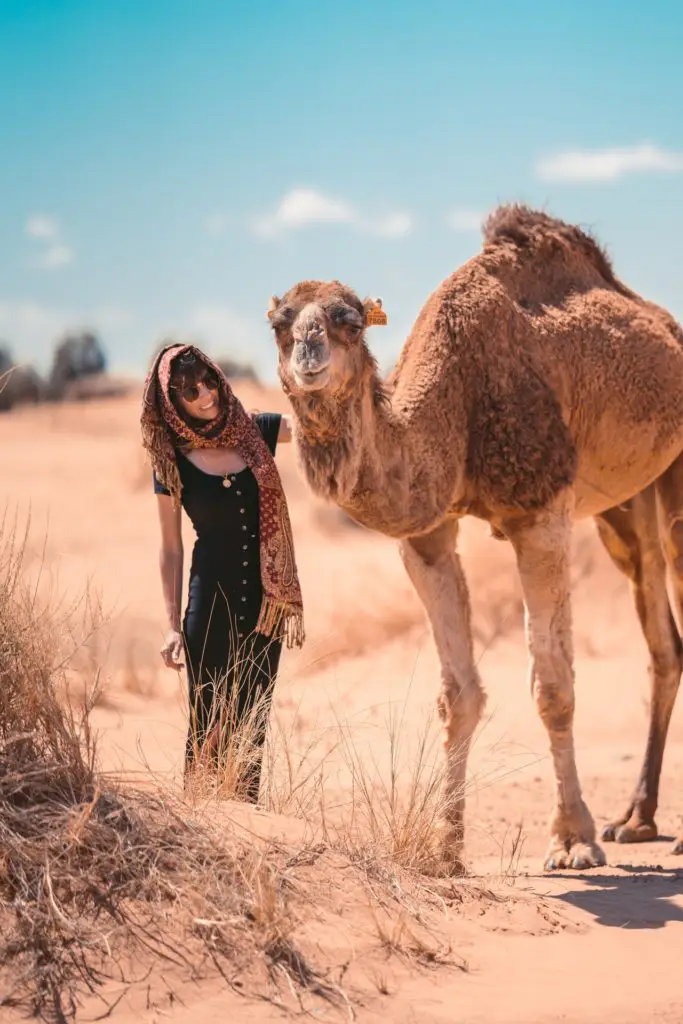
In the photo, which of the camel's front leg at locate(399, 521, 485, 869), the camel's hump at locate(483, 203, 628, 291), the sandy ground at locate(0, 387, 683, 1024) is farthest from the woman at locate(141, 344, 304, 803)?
the camel's hump at locate(483, 203, 628, 291)

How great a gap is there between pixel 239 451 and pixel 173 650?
0.83 m

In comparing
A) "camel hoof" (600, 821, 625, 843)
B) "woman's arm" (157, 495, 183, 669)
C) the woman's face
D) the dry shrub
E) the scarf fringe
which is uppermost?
the woman's face

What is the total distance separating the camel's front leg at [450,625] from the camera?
255 inches

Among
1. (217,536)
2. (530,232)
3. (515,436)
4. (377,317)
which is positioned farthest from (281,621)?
(530,232)

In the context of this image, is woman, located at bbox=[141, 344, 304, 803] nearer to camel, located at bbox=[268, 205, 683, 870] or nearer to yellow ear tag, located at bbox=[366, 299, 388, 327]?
camel, located at bbox=[268, 205, 683, 870]

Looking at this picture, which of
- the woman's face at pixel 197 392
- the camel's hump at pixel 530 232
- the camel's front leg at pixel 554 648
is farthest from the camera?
the camel's hump at pixel 530 232

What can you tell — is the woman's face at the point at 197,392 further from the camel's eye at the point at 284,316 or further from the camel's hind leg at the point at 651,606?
the camel's hind leg at the point at 651,606

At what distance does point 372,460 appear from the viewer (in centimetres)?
582

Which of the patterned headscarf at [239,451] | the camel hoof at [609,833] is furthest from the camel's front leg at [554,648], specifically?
the patterned headscarf at [239,451]

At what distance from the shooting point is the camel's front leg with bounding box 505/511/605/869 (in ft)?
21.0

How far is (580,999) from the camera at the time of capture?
165 inches

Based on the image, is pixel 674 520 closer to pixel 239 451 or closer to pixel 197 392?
pixel 239 451

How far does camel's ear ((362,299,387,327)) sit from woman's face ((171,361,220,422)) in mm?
743

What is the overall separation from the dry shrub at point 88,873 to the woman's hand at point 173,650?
54cm
